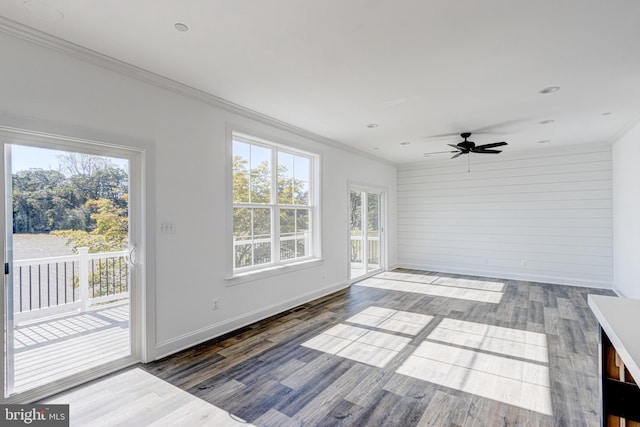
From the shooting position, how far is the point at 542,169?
6312 mm

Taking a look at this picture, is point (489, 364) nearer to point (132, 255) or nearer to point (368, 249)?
point (132, 255)

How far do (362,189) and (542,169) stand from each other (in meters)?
3.73

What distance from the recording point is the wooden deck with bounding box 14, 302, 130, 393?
7.68 ft

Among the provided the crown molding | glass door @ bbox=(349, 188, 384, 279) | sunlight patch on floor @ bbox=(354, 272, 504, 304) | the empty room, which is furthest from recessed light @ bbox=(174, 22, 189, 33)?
sunlight patch on floor @ bbox=(354, 272, 504, 304)

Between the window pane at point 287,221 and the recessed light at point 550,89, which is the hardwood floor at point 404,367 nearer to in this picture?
the window pane at point 287,221

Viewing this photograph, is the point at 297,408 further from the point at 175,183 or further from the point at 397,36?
the point at 397,36

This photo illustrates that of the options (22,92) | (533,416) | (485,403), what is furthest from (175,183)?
(533,416)

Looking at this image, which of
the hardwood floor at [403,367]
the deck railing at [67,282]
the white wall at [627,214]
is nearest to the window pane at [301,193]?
the hardwood floor at [403,367]

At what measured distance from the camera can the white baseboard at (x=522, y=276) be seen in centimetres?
586

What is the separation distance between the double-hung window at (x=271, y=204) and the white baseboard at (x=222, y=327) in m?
0.60

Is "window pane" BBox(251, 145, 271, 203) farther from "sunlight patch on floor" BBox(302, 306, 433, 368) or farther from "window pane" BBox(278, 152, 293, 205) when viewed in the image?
"sunlight patch on floor" BBox(302, 306, 433, 368)

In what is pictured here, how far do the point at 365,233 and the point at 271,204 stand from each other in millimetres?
3066

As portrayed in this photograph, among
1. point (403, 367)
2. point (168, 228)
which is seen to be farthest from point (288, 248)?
point (403, 367)

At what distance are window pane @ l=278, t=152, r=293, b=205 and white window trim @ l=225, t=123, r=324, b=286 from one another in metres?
0.13
